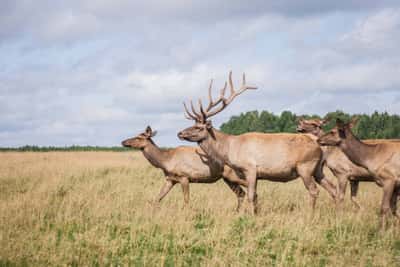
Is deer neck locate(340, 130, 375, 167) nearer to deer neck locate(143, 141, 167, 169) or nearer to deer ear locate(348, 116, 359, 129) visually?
deer ear locate(348, 116, 359, 129)

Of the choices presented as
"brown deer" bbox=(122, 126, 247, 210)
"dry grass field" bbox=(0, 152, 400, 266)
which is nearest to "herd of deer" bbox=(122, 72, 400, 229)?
"brown deer" bbox=(122, 126, 247, 210)

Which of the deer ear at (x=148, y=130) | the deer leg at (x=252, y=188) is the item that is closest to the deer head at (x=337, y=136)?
the deer leg at (x=252, y=188)

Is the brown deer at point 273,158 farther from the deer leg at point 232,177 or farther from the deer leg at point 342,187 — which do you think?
the deer leg at point 342,187

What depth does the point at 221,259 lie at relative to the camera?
709 cm

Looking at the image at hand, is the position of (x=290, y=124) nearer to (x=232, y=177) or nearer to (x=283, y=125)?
(x=283, y=125)

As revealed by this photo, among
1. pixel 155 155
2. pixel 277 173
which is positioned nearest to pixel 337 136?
pixel 277 173

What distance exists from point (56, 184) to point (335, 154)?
8406 millimetres

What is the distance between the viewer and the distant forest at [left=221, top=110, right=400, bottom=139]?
5328cm

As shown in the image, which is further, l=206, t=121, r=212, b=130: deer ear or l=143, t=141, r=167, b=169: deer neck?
l=143, t=141, r=167, b=169: deer neck

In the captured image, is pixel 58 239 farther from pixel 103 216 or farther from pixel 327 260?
pixel 327 260

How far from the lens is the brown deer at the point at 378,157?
30.9ft

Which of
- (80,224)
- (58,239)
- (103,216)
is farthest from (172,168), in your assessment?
(58,239)

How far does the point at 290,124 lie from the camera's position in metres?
60.1

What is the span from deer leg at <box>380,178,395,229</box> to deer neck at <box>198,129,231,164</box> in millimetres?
3462
